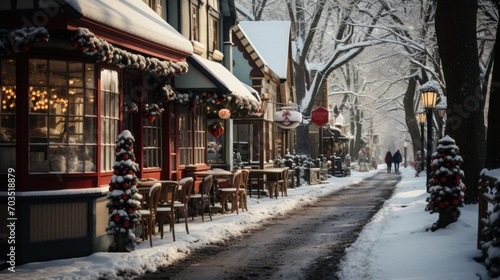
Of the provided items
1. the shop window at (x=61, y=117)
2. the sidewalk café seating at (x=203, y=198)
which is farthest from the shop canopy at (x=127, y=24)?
the sidewalk café seating at (x=203, y=198)

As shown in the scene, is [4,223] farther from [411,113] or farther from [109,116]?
[411,113]

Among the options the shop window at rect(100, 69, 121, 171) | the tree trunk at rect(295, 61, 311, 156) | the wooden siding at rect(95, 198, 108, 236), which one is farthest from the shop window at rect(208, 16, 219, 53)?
the tree trunk at rect(295, 61, 311, 156)

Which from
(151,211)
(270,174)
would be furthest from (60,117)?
(270,174)

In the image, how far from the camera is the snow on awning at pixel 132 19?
12.2 meters

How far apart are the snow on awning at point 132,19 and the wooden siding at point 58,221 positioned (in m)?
3.19

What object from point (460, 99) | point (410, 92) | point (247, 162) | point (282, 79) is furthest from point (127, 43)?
point (410, 92)

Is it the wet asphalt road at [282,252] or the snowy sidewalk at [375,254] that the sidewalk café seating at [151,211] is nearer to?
the snowy sidewalk at [375,254]

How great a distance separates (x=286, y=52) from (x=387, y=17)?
5776 millimetres

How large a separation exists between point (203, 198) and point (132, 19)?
6.27 meters

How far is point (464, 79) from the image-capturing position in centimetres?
1827

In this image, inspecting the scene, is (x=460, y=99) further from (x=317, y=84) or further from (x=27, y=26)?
(x=317, y=84)

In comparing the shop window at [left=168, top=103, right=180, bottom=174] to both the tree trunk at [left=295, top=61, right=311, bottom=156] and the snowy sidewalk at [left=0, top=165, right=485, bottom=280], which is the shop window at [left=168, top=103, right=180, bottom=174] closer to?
the snowy sidewalk at [left=0, top=165, right=485, bottom=280]

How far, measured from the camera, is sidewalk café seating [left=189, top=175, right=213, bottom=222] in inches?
734

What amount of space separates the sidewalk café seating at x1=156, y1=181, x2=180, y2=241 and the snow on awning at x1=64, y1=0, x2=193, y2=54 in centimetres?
288
